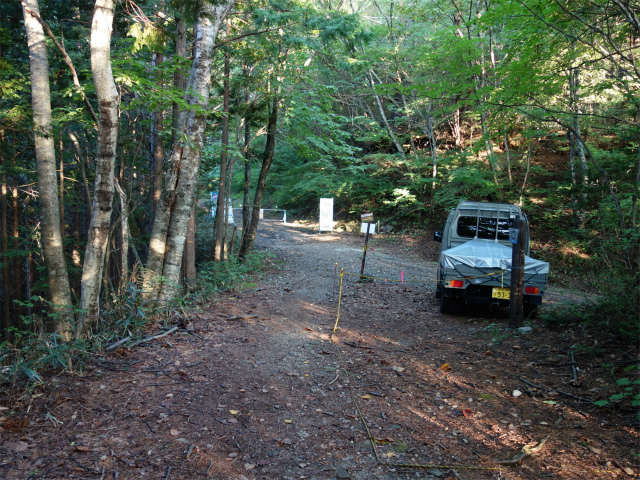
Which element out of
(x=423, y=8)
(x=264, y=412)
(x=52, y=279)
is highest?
(x=423, y=8)

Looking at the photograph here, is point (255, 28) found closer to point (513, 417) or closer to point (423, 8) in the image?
point (513, 417)

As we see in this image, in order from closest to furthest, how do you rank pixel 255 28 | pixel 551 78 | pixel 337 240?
pixel 551 78
pixel 255 28
pixel 337 240

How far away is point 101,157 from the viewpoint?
5.68 metres

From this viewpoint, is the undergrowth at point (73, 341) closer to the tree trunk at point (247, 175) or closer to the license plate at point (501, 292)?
the tree trunk at point (247, 175)

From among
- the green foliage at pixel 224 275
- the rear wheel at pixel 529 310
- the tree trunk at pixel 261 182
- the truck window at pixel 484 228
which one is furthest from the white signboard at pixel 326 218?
the rear wheel at pixel 529 310

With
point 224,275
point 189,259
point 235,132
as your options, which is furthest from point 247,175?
point 189,259

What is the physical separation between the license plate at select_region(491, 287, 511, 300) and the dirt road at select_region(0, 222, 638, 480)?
0.63 meters

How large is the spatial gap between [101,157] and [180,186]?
171 centimetres

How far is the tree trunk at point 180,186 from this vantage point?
7227 mm

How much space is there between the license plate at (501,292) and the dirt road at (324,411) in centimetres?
63

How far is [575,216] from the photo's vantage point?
608 inches

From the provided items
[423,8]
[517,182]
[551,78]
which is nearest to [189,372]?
[551,78]

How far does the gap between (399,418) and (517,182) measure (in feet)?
60.2

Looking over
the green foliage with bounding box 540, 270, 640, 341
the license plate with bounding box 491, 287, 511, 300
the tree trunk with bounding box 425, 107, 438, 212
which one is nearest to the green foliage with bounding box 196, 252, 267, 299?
the license plate with bounding box 491, 287, 511, 300
